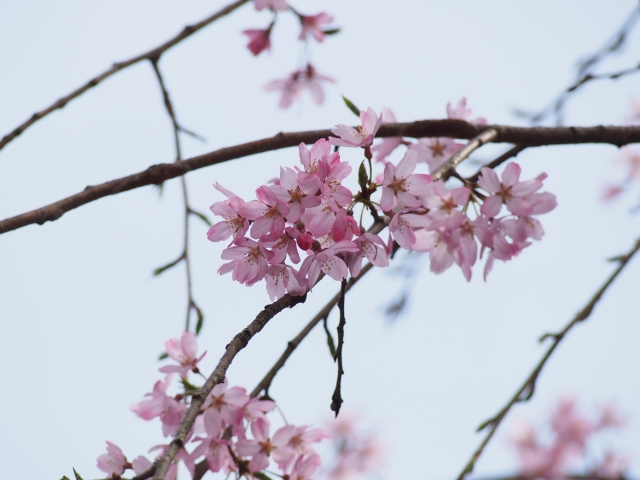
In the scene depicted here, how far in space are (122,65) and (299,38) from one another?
3.61 ft

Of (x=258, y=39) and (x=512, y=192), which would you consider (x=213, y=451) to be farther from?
(x=258, y=39)

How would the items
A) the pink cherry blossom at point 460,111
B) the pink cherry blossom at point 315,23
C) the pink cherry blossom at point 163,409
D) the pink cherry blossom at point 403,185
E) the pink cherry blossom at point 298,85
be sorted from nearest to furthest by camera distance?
the pink cherry blossom at point 403,185, the pink cherry blossom at point 163,409, the pink cherry blossom at point 460,111, the pink cherry blossom at point 315,23, the pink cherry blossom at point 298,85

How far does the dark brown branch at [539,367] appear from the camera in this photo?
1959 millimetres

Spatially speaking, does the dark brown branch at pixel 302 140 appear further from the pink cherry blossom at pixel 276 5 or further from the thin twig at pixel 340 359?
the pink cherry blossom at pixel 276 5

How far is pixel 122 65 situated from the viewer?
2.26 meters

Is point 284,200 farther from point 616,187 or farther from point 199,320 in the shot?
point 616,187

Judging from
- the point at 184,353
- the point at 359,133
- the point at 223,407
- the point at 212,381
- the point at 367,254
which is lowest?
the point at 212,381

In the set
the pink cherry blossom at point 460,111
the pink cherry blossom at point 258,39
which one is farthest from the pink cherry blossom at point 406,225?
the pink cherry blossom at point 258,39

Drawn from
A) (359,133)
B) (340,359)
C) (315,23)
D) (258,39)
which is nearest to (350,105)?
(359,133)

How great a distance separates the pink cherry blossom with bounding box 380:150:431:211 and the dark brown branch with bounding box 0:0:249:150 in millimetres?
1178

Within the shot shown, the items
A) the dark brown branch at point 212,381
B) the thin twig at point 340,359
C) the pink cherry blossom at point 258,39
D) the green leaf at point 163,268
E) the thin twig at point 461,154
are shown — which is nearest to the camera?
the dark brown branch at point 212,381

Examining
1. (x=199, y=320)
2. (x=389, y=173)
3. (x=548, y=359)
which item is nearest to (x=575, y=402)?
(x=548, y=359)

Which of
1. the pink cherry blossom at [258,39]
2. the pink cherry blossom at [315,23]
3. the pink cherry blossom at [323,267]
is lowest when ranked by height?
the pink cherry blossom at [323,267]

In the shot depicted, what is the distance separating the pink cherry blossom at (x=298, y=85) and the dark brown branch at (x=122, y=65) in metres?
0.87
